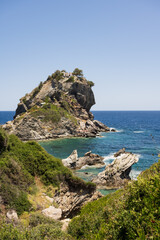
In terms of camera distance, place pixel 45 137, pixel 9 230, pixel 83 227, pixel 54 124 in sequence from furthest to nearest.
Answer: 1. pixel 54 124
2. pixel 45 137
3. pixel 83 227
4. pixel 9 230

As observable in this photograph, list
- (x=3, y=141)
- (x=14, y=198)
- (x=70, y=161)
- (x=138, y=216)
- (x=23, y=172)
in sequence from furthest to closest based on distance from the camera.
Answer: (x=70, y=161) → (x=3, y=141) → (x=23, y=172) → (x=14, y=198) → (x=138, y=216)

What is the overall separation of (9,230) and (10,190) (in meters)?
5.88

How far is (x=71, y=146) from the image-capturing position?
6247 cm

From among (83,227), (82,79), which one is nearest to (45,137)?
(82,79)

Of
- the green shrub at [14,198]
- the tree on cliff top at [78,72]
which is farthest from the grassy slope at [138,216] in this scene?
the tree on cliff top at [78,72]

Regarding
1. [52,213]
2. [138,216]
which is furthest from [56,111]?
[138,216]

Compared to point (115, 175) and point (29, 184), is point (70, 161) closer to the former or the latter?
point (115, 175)

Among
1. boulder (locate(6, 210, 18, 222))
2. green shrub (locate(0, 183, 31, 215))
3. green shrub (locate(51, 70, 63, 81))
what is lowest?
boulder (locate(6, 210, 18, 222))

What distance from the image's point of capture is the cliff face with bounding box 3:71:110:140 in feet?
252

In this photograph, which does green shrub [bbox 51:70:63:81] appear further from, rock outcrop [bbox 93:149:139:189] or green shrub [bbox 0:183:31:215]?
green shrub [bbox 0:183:31:215]

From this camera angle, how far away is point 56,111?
291 feet

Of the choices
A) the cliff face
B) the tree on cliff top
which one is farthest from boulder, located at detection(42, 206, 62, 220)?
the tree on cliff top

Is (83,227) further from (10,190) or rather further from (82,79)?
(82,79)

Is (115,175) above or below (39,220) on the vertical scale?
below
